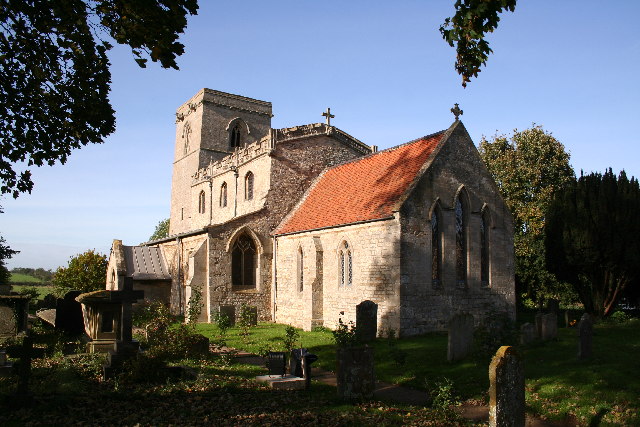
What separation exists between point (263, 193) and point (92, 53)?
682 inches

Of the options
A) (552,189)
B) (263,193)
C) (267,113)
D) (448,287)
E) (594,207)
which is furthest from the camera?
(267,113)

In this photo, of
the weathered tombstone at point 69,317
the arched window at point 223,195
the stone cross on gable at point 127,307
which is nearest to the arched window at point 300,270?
the weathered tombstone at point 69,317

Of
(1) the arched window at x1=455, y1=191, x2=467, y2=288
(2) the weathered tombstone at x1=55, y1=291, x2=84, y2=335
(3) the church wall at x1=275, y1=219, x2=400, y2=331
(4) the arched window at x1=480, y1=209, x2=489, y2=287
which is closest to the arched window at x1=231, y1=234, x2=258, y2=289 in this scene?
(3) the church wall at x1=275, y1=219, x2=400, y2=331

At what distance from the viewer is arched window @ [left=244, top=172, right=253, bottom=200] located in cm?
2952

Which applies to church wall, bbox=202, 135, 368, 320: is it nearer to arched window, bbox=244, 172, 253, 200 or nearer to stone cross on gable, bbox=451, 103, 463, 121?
arched window, bbox=244, 172, 253, 200

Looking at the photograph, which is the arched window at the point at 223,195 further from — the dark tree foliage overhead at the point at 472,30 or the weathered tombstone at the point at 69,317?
the dark tree foliage overhead at the point at 472,30

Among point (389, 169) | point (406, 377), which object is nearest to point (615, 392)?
point (406, 377)

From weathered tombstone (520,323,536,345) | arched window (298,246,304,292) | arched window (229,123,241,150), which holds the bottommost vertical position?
weathered tombstone (520,323,536,345)

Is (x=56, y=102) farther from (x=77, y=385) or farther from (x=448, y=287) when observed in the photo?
(x=448, y=287)

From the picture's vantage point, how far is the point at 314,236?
2267cm

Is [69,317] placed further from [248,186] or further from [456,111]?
[456,111]

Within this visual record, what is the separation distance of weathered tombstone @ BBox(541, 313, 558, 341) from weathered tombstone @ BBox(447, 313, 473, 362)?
337cm

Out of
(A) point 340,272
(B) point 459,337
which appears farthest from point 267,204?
(B) point 459,337

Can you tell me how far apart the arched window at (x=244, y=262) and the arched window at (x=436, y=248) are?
964 cm
